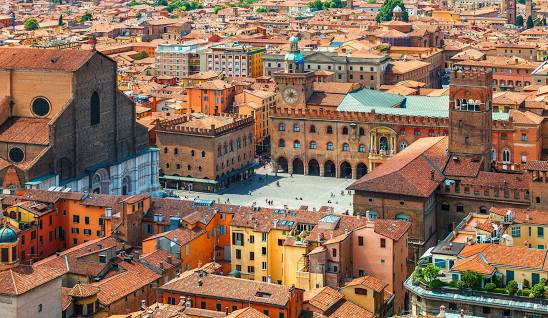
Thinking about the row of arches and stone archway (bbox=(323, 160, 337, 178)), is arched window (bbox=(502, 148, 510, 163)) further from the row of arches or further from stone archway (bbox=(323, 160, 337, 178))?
stone archway (bbox=(323, 160, 337, 178))

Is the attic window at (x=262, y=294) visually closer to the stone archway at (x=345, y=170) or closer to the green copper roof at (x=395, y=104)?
the green copper roof at (x=395, y=104)

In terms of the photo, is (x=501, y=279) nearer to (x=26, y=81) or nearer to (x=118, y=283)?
(x=118, y=283)

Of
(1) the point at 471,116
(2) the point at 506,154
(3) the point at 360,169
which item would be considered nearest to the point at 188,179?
(3) the point at 360,169

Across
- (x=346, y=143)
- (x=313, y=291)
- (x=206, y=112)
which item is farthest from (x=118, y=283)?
(x=206, y=112)

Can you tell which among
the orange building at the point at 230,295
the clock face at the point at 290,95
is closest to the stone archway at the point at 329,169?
the clock face at the point at 290,95

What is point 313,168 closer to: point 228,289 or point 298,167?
point 298,167

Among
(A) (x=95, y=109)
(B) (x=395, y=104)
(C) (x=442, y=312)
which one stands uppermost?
(A) (x=95, y=109)
